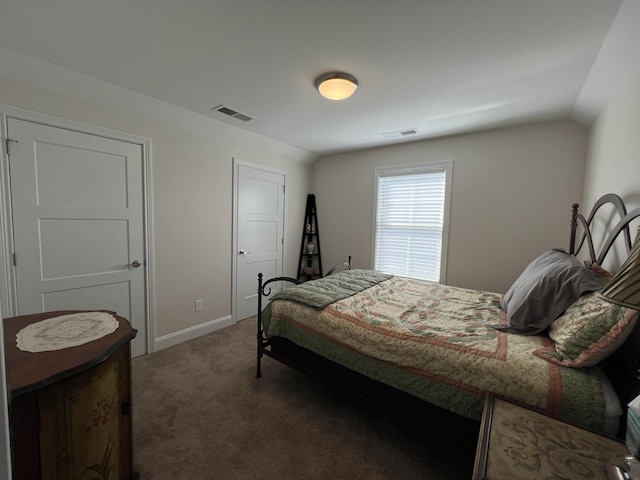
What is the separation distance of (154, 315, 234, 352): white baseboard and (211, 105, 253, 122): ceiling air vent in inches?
94.9

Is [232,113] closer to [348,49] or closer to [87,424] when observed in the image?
[348,49]

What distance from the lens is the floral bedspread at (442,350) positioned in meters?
1.26

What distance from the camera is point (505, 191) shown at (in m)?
3.09

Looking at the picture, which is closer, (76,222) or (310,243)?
(76,222)

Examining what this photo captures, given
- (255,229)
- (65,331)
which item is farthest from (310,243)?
(65,331)

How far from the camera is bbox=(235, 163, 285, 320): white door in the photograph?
368cm

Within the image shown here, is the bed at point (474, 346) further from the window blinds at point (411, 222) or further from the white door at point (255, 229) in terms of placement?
the white door at point (255, 229)

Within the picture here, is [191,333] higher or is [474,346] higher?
[474,346]

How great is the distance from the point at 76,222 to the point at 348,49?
8.41ft

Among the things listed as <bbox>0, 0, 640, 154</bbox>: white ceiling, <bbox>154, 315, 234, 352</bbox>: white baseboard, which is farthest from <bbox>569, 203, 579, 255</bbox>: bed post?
<bbox>154, 315, 234, 352</bbox>: white baseboard

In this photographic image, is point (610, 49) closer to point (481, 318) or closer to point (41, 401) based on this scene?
point (481, 318)

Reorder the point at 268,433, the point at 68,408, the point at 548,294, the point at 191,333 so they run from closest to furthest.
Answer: the point at 68,408, the point at 548,294, the point at 268,433, the point at 191,333

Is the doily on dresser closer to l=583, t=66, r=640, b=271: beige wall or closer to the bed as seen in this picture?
the bed

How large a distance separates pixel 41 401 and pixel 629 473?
6.21ft
